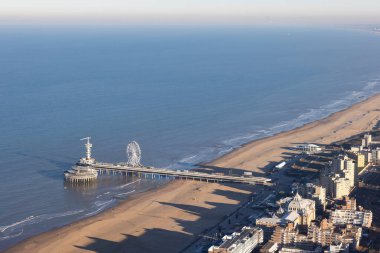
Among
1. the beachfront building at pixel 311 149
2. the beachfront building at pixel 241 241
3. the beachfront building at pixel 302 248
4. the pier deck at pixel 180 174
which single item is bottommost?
the beachfront building at pixel 302 248

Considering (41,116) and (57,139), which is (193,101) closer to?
(41,116)

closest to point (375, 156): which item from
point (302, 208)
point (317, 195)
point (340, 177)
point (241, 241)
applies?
point (340, 177)

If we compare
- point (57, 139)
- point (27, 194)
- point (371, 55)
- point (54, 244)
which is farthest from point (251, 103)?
point (371, 55)

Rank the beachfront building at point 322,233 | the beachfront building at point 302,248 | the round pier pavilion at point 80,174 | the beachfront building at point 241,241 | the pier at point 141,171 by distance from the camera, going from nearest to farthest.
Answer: the beachfront building at point 241,241 < the beachfront building at point 302,248 < the beachfront building at point 322,233 < the pier at point 141,171 < the round pier pavilion at point 80,174

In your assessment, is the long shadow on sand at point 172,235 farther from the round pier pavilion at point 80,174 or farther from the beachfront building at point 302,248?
the round pier pavilion at point 80,174

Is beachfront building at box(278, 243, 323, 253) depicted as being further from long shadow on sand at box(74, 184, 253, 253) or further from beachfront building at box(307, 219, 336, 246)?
long shadow on sand at box(74, 184, 253, 253)

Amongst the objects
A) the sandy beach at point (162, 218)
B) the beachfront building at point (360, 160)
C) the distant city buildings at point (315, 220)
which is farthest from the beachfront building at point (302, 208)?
the beachfront building at point (360, 160)

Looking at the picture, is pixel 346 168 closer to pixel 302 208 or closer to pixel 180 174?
pixel 302 208
